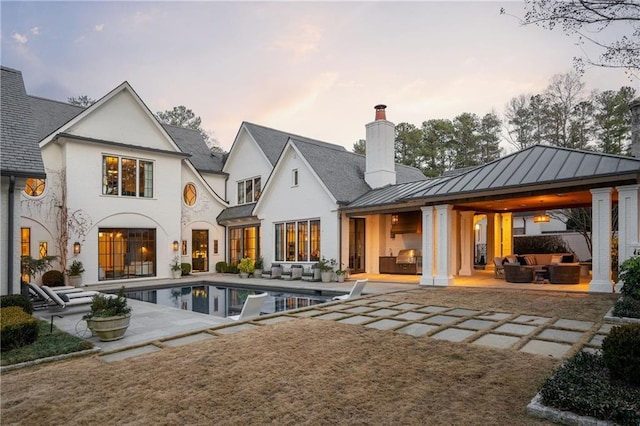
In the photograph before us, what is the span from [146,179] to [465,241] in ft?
48.4

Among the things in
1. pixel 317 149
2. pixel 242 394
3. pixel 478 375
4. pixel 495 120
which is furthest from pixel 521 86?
pixel 242 394

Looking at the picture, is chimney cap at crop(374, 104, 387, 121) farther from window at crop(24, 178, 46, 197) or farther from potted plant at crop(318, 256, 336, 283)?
window at crop(24, 178, 46, 197)

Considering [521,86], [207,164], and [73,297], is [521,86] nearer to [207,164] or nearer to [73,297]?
[207,164]

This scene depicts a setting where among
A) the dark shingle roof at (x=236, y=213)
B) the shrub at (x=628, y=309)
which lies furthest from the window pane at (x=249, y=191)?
the shrub at (x=628, y=309)

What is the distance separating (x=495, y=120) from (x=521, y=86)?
8.65 meters

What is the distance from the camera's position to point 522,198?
12.6 metres

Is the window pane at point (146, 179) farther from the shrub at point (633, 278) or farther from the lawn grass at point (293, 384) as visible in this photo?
the shrub at point (633, 278)

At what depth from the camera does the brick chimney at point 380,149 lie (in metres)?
17.8

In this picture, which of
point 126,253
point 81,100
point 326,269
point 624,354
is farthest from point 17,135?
point 81,100

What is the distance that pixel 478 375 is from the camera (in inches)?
179

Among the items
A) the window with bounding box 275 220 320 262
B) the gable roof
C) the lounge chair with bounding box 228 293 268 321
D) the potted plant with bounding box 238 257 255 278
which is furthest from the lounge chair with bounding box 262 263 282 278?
the lounge chair with bounding box 228 293 268 321

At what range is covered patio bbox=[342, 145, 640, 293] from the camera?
9.85 m

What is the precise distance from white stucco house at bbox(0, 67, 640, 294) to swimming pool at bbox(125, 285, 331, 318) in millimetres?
2937

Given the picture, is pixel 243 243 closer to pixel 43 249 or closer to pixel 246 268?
pixel 246 268
